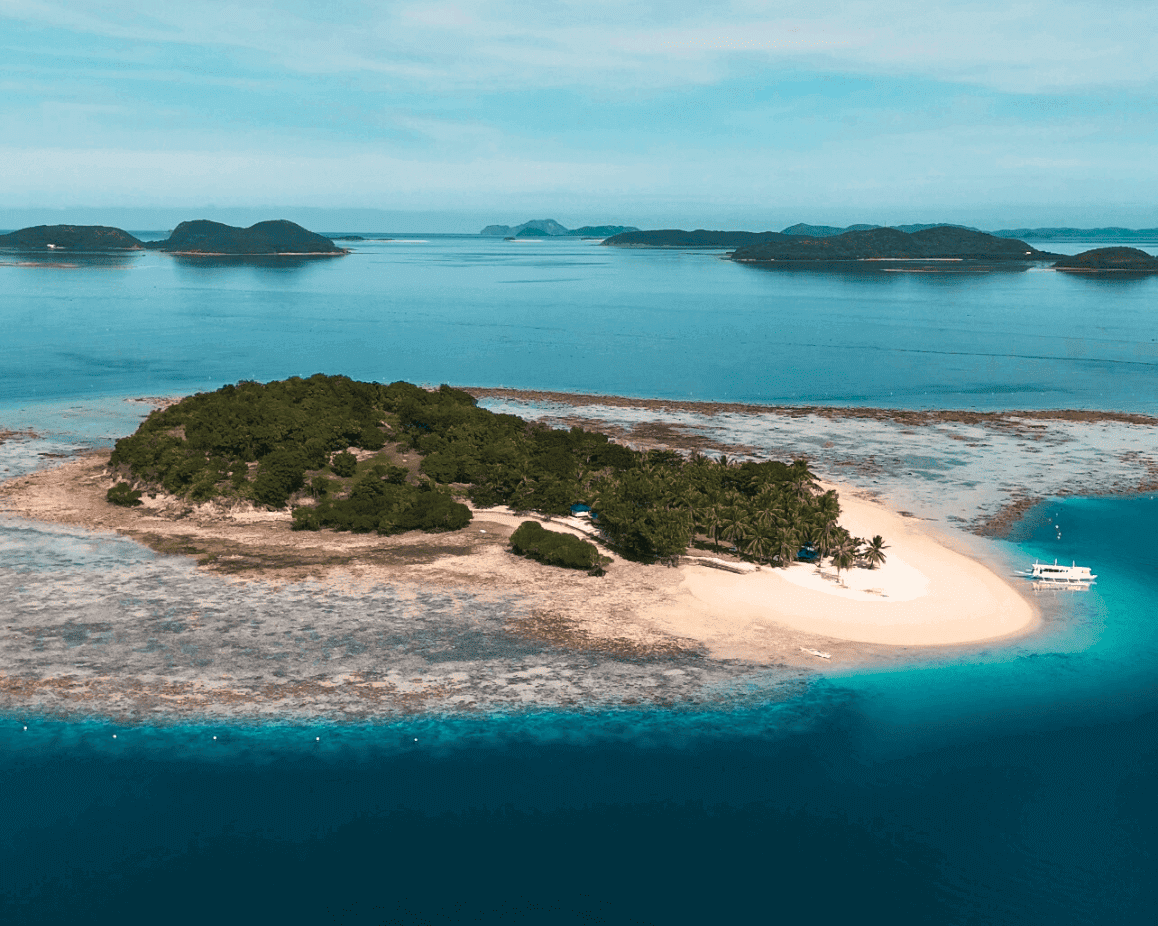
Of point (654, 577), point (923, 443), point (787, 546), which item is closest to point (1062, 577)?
point (787, 546)

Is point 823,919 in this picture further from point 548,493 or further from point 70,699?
point 548,493

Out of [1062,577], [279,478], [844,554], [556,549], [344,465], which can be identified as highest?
[344,465]

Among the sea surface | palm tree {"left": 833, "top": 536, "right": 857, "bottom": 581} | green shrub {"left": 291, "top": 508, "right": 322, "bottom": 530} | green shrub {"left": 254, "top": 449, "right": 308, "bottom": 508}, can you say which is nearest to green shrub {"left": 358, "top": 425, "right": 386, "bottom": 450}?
green shrub {"left": 254, "top": 449, "right": 308, "bottom": 508}

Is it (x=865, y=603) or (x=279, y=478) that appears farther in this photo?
(x=279, y=478)

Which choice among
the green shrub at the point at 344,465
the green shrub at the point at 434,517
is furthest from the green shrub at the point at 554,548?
the green shrub at the point at 344,465

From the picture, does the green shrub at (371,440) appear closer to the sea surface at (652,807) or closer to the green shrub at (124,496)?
the green shrub at (124,496)

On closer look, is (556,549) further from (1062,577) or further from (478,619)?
(1062,577)
